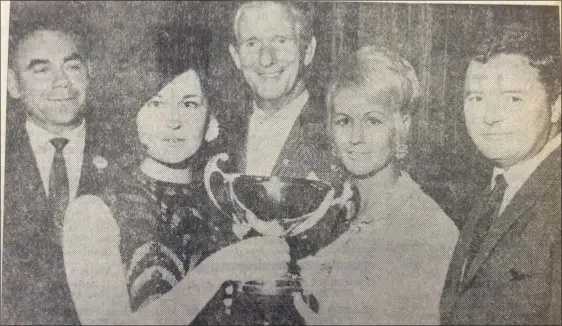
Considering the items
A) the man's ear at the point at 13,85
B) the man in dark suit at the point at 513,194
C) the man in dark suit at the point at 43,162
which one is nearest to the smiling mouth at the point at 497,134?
the man in dark suit at the point at 513,194

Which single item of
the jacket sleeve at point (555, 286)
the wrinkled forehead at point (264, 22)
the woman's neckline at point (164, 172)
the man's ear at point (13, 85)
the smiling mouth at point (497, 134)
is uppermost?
the wrinkled forehead at point (264, 22)

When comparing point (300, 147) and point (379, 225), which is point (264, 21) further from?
point (379, 225)

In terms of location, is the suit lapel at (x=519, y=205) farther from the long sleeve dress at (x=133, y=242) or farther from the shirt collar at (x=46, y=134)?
the shirt collar at (x=46, y=134)

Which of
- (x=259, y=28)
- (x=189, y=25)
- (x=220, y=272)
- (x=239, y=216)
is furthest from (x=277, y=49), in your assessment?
(x=220, y=272)

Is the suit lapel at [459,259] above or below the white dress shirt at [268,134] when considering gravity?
below

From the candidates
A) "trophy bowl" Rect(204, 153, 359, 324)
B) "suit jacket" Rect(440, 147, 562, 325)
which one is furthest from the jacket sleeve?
"trophy bowl" Rect(204, 153, 359, 324)

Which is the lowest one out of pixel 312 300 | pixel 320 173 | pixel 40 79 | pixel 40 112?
pixel 312 300

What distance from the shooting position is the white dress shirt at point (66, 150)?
5.74 feet

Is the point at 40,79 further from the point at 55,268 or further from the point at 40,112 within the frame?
the point at 55,268

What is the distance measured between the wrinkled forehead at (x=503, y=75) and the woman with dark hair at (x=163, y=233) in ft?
2.73

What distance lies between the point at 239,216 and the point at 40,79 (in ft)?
2.58

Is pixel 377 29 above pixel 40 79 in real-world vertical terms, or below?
above

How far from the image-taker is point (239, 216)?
1748 mm

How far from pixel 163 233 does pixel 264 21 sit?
2.50 ft
